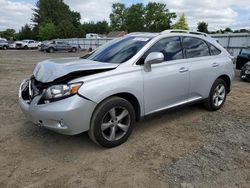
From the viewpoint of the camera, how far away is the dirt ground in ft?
10.6

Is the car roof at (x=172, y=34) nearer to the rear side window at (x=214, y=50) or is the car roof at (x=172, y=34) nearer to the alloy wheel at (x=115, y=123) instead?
the rear side window at (x=214, y=50)

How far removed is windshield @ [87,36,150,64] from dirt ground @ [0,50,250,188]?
50.7 inches

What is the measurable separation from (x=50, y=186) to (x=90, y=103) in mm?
1129

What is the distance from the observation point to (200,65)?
17.2 ft

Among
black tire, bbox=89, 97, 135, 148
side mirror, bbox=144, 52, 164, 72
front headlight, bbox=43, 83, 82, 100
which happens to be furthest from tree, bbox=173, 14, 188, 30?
front headlight, bbox=43, 83, 82, 100

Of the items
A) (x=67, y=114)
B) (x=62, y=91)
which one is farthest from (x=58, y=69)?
(x=67, y=114)

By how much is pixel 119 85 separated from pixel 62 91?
2.65 feet

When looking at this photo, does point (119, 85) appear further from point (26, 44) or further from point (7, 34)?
point (7, 34)

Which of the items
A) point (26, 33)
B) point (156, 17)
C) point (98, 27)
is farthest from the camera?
point (98, 27)

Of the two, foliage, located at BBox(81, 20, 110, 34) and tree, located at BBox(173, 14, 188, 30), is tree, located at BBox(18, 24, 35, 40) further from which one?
tree, located at BBox(173, 14, 188, 30)

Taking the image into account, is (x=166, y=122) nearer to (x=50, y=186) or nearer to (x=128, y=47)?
(x=128, y=47)

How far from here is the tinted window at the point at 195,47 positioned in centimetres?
513

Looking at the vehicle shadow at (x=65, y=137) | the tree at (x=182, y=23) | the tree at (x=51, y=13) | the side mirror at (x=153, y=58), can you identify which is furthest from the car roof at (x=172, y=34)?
the tree at (x=51, y=13)

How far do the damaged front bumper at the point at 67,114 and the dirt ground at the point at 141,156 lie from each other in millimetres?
459
